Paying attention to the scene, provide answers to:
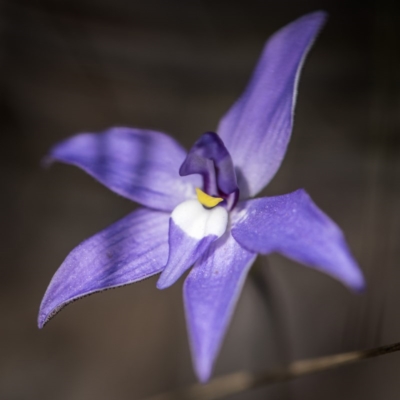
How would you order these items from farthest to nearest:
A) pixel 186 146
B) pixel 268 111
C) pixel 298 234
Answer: pixel 186 146 < pixel 268 111 < pixel 298 234

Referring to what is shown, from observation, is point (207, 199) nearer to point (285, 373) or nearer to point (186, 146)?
point (285, 373)

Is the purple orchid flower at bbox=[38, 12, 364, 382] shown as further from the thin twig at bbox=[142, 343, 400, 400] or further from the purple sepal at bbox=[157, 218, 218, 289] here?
the thin twig at bbox=[142, 343, 400, 400]

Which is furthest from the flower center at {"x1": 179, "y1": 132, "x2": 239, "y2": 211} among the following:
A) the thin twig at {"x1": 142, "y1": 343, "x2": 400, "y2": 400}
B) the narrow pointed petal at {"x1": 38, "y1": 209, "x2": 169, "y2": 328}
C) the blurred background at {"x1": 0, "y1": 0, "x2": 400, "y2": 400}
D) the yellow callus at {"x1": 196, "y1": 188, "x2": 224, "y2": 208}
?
the blurred background at {"x1": 0, "y1": 0, "x2": 400, "y2": 400}

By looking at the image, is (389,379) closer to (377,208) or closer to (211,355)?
(377,208)

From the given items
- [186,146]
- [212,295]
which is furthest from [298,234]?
[186,146]

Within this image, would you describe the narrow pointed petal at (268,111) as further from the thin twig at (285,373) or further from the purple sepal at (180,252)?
the thin twig at (285,373)
